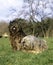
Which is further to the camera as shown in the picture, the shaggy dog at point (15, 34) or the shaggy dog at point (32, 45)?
the shaggy dog at point (15, 34)

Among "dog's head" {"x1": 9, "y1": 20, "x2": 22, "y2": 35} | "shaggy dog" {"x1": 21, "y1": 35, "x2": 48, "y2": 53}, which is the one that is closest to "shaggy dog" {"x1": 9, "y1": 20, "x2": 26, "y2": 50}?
"dog's head" {"x1": 9, "y1": 20, "x2": 22, "y2": 35}

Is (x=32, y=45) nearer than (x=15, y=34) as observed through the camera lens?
Yes

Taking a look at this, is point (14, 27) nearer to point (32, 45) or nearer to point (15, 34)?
point (15, 34)

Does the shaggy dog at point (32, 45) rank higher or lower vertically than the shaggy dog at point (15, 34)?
lower

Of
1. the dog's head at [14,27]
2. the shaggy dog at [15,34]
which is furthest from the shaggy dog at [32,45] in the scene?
the dog's head at [14,27]

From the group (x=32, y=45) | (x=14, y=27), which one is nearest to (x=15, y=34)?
(x=14, y=27)

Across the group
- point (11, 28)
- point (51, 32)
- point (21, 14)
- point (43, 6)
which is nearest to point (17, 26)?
point (11, 28)

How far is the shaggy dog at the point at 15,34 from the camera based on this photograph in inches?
492

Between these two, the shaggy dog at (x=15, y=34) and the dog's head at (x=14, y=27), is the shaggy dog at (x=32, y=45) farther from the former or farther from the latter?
the dog's head at (x=14, y=27)

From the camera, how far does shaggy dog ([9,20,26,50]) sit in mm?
12484

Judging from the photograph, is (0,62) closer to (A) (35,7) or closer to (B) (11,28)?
(B) (11,28)

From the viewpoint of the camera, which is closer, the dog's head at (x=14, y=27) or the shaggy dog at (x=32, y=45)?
the shaggy dog at (x=32, y=45)

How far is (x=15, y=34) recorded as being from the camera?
1282 cm

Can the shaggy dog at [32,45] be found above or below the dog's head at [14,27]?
below
